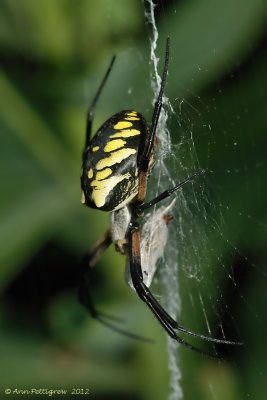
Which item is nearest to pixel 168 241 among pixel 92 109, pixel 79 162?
pixel 79 162

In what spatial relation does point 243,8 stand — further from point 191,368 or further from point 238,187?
point 191,368

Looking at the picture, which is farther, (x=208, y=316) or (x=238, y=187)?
(x=238, y=187)

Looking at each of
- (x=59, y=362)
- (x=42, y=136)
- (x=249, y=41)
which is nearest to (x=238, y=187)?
(x=249, y=41)

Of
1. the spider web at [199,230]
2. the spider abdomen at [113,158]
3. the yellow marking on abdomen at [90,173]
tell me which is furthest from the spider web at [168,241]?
the yellow marking on abdomen at [90,173]

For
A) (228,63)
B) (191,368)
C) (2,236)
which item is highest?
(228,63)

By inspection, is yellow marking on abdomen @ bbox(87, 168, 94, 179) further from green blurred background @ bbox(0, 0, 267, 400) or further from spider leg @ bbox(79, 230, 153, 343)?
spider leg @ bbox(79, 230, 153, 343)

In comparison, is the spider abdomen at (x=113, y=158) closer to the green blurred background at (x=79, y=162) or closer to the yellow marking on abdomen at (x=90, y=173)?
the yellow marking on abdomen at (x=90, y=173)
